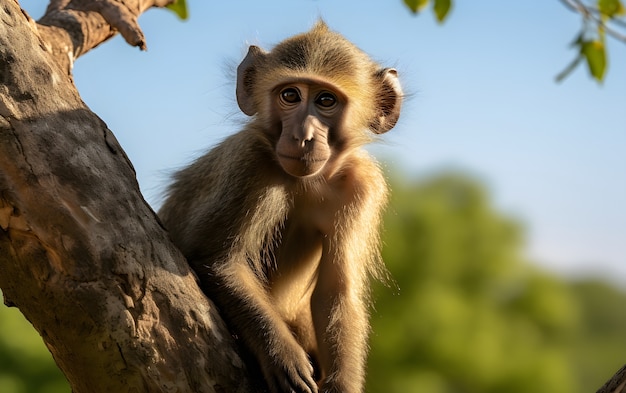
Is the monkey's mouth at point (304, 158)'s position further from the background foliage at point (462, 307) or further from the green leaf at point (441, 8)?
the background foliage at point (462, 307)

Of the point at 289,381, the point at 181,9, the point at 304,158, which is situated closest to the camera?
the point at 289,381

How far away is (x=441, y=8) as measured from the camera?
5465 mm

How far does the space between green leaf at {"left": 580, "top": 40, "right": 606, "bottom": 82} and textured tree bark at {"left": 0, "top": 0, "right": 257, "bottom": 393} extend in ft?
10.7

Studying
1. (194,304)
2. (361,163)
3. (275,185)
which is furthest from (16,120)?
(361,163)

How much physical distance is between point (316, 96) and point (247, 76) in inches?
A: 23.9

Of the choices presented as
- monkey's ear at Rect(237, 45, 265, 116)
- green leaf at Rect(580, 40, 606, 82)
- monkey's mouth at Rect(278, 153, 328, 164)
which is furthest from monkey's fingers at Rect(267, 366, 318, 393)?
green leaf at Rect(580, 40, 606, 82)

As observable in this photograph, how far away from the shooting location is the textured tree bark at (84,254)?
4.02 meters

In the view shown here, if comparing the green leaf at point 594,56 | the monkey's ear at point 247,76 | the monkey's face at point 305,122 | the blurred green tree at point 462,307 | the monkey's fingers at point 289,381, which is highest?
the blurred green tree at point 462,307

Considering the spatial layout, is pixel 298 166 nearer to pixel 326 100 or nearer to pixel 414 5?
pixel 326 100

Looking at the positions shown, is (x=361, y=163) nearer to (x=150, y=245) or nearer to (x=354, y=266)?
(x=354, y=266)

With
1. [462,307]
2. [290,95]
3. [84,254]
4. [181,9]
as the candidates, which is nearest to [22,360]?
[462,307]

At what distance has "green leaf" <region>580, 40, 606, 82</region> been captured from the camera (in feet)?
19.2

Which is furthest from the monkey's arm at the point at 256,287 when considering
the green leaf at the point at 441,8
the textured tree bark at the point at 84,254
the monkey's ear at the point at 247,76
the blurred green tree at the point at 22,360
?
the blurred green tree at the point at 22,360

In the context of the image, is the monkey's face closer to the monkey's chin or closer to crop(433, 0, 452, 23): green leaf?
the monkey's chin
